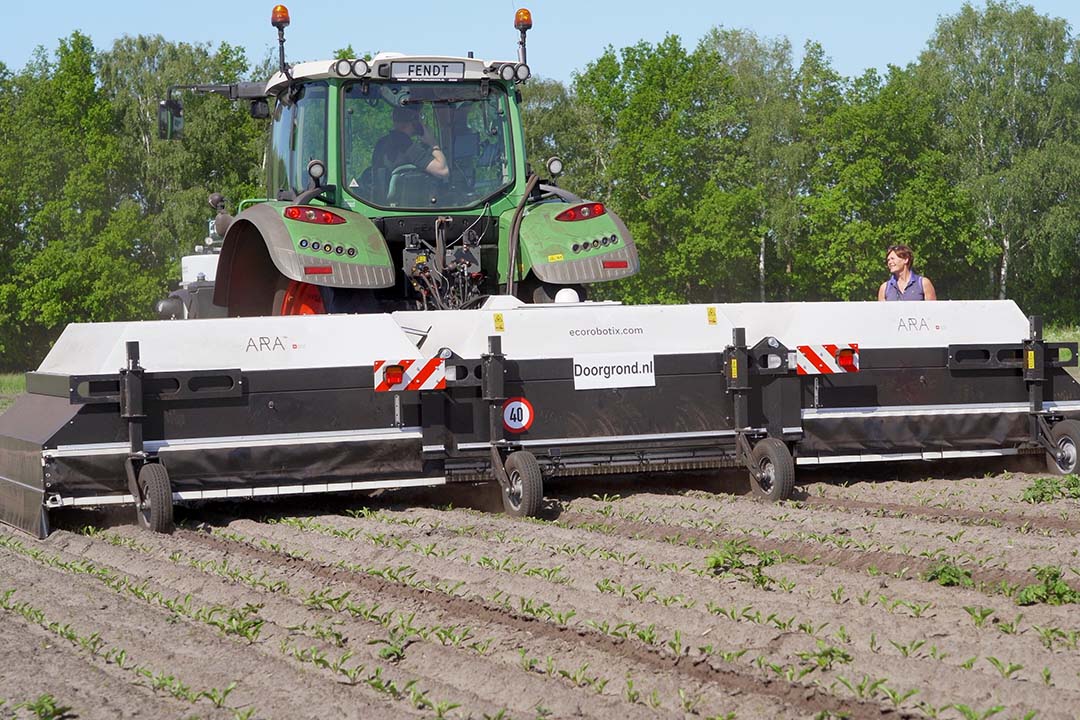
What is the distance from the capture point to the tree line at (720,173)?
4625cm

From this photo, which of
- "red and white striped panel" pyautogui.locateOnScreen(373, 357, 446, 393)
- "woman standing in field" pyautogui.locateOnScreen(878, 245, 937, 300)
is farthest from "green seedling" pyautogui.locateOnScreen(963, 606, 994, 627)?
"woman standing in field" pyautogui.locateOnScreen(878, 245, 937, 300)

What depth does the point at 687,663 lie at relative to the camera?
470 centimetres

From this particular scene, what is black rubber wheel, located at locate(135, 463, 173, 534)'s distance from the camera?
768cm

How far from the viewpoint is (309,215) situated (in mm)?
9359

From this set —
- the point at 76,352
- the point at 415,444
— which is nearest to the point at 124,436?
the point at 76,352

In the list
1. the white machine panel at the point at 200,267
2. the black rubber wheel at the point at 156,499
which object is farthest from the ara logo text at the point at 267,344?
the white machine panel at the point at 200,267

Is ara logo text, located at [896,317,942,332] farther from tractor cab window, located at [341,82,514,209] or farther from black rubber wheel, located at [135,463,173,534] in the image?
black rubber wheel, located at [135,463,173,534]

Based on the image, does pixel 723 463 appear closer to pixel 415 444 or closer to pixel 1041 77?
pixel 415 444

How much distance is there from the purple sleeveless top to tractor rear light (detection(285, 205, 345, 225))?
424cm

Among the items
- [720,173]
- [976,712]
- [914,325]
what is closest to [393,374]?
[914,325]

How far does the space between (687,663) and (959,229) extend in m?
44.9

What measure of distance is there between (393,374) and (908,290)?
449cm

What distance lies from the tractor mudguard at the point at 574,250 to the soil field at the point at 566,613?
204 centimetres

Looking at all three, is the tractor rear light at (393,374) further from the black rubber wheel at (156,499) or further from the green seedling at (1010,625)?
the green seedling at (1010,625)
